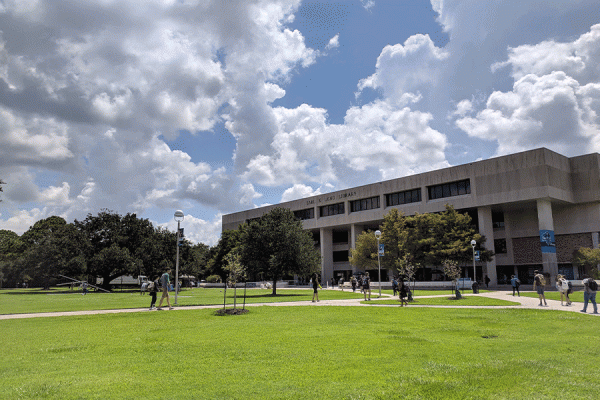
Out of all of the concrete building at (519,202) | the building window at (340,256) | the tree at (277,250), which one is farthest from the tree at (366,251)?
the building window at (340,256)

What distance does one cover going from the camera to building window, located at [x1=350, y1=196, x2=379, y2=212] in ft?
231

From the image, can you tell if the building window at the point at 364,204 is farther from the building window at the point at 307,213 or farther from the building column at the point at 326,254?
the building window at the point at 307,213

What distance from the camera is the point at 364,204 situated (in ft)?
237

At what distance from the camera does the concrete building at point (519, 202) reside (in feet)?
164

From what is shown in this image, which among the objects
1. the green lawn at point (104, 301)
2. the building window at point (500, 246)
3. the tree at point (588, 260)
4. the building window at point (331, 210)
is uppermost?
the building window at point (331, 210)

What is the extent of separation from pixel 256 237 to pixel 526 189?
3479 centimetres

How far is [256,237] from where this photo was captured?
39688mm

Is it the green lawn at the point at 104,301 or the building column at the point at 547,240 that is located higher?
the building column at the point at 547,240

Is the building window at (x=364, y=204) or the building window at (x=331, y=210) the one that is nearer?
the building window at (x=364, y=204)

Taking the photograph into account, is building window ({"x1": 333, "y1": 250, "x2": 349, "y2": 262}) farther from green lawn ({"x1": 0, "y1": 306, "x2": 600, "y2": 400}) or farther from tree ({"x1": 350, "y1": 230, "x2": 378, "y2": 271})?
green lawn ({"x1": 0, "y1": 306, "x2": 600, "y2": 400})

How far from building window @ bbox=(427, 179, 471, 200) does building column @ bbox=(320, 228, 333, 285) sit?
2408cm

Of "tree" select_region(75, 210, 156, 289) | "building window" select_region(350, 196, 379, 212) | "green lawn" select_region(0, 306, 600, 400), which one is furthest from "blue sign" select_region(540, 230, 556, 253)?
"tree" select_region(75, 210, 156, 289)

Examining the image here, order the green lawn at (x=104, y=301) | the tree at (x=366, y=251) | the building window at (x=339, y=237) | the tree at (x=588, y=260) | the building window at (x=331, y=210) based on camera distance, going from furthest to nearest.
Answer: the building window at (x=339, y=237)
the building window at (x=331, y=210)
the tree at (x=366, y=251)
the tree at (x=588, y=260)
the green lawn at (x=104, y=301)

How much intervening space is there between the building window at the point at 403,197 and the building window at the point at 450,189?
2417 millimetres
